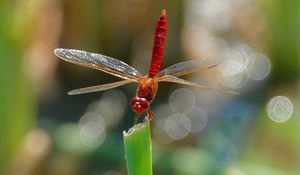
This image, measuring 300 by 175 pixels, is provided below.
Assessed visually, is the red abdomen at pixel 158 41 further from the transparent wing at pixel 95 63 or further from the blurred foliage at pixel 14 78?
the blurred foliage at pixel 14 78

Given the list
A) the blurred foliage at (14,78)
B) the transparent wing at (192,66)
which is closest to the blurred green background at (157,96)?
the blurred foliage at (14,78)

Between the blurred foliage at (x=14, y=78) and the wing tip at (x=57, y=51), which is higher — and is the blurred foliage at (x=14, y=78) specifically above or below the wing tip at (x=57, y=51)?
below

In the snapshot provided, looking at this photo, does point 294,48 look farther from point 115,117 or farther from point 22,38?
point 22,38

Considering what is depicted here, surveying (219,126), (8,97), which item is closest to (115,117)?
(219,126)

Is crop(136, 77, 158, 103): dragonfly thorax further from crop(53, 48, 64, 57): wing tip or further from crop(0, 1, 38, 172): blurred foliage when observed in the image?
crop(0, 1, 38, 172): blurred foliage

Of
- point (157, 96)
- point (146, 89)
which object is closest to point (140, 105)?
point (146, 89)

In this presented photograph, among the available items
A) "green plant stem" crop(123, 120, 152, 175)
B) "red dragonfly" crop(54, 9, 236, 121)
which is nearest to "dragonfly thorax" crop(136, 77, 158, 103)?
"red dragonfly" crop(54, 9, 236, 121)
